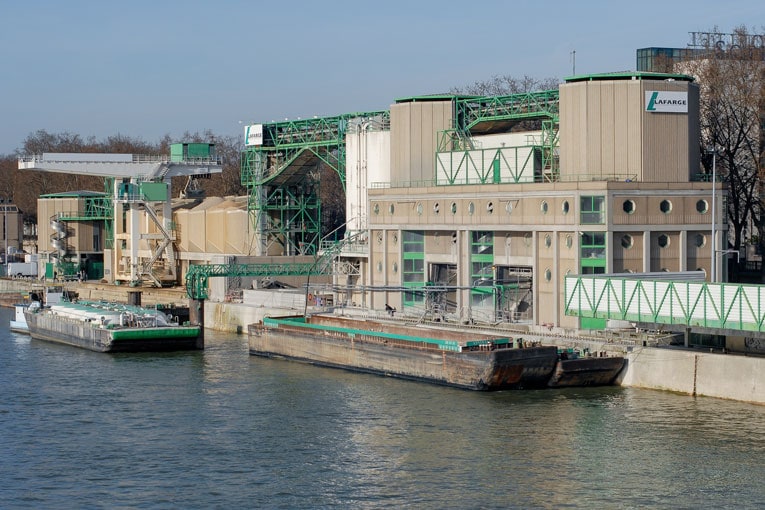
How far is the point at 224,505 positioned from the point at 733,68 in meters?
53.5

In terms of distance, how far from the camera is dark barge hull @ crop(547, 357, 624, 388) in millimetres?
53938

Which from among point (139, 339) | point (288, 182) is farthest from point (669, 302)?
point (288, 182)

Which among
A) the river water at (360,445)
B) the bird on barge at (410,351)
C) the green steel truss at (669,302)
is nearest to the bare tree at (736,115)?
the green steel truss at (669,302)

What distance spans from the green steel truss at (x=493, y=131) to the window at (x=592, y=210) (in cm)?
724

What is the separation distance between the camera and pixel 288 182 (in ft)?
319

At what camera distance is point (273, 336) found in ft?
219

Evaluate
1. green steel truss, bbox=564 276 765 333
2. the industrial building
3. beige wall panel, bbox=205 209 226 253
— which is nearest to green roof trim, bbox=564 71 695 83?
the industrial building

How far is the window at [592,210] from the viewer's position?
6184 centimetres

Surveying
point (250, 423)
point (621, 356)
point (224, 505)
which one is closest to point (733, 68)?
point (621, 356)

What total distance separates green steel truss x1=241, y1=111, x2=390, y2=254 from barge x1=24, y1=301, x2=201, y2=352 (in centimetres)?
2095

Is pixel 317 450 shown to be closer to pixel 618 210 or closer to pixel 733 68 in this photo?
pixel 618 210

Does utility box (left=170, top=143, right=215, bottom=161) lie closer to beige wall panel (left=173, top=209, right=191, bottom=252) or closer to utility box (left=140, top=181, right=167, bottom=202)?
utility box (left=140, top=181, right=167, bottom=202)

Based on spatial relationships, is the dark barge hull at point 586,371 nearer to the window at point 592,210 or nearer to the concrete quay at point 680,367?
the concrete quay at point 680,367

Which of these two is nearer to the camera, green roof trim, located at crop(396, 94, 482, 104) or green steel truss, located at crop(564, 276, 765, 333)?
green steel truss, located at crop(564, 276, 765, 333)
